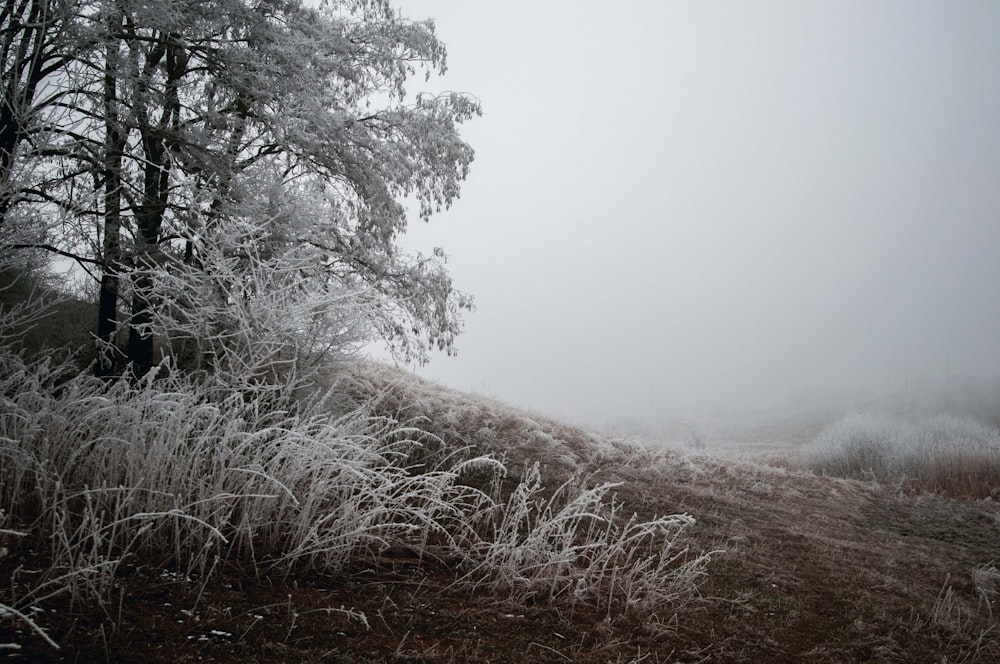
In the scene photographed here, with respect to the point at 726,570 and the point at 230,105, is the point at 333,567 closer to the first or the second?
the point at 726,570

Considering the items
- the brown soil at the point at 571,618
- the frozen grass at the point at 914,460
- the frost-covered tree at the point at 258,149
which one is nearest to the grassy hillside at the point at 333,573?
the brown soil at the point at 571,618

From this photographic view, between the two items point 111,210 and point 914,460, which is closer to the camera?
point 111,210

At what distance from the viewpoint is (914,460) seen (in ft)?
51.6

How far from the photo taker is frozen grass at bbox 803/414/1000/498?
1373cm

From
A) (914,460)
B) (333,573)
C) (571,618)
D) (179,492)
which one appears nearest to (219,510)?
(179,492)

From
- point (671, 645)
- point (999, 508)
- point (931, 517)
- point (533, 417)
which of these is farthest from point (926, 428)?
point (671, 645)

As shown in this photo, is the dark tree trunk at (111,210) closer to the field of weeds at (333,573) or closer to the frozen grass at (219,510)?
the field of weeds at (333,573)

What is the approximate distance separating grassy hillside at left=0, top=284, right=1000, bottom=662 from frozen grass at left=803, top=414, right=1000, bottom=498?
9063mm

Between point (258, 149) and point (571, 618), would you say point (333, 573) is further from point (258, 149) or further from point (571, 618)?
point (258, 149)

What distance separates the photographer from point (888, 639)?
404 cm

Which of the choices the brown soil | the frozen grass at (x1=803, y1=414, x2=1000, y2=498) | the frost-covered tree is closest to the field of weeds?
the brown soil

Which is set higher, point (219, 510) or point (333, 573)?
point (219, 510)

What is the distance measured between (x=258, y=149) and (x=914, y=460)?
54.9 ft

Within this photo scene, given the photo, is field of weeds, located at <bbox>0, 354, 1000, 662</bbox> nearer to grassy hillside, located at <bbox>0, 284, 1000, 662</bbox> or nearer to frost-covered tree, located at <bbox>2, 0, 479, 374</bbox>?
grassy hillside, located at <bbox>0, 284, 1000, 662</bbox>
